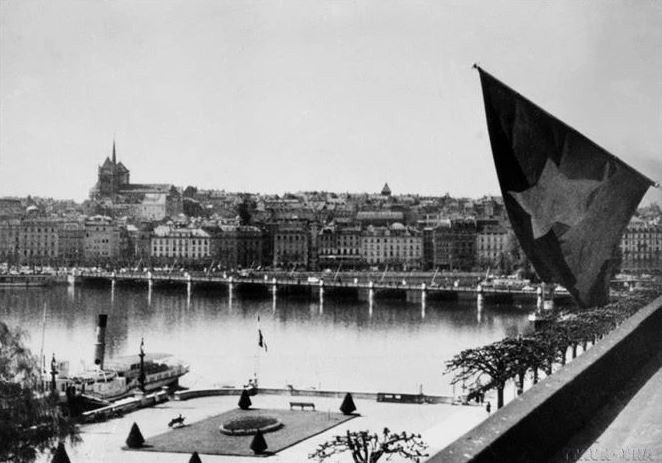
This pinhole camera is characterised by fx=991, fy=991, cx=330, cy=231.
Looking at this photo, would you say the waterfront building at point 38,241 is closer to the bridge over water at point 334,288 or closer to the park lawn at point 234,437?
the bridge over water at point 334,288

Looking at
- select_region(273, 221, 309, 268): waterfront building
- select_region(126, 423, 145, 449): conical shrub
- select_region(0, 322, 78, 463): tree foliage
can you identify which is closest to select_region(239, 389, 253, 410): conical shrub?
select_region(126, 423, 145, 449): conical shrub

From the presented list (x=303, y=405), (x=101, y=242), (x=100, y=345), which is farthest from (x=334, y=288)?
(x=303, y=405)

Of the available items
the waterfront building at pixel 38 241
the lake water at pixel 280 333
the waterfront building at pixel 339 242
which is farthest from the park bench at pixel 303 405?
the waterfront building at pixel 339 242

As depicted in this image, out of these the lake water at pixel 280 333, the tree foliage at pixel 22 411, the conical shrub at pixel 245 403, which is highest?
the tree foliage at pixel 22 411

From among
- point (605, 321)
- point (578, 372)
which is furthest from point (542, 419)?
point (605, 321)

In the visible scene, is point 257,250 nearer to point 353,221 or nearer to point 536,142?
point 353,221

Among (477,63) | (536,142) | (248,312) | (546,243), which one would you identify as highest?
A: (477,63)
